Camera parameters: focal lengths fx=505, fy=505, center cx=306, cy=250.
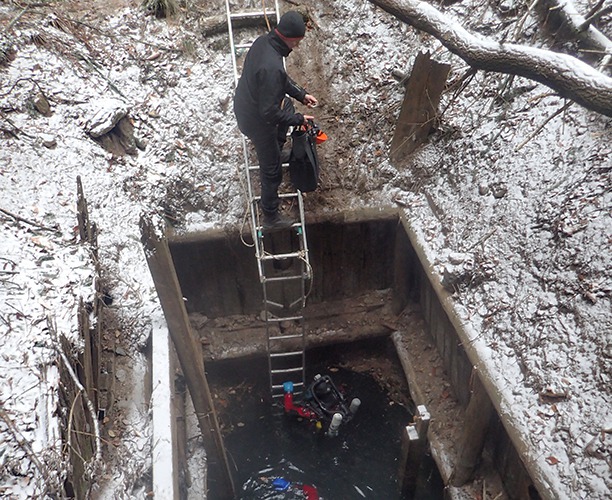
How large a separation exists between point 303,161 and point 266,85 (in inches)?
49.3

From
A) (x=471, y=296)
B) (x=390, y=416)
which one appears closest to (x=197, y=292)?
(x=390, y=416)

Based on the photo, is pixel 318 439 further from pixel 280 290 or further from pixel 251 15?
pixel 251 15

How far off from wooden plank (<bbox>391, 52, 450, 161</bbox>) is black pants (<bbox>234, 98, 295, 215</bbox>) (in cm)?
172

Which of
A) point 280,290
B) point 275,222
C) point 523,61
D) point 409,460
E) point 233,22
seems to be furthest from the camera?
point 233,22

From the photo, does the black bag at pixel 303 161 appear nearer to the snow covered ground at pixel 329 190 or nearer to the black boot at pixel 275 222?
the black boot at pixel 275 222

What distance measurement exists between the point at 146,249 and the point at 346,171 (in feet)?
12.0

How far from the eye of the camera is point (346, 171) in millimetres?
6984

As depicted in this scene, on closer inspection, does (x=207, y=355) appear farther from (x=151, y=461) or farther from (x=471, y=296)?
(x=471, y=296)

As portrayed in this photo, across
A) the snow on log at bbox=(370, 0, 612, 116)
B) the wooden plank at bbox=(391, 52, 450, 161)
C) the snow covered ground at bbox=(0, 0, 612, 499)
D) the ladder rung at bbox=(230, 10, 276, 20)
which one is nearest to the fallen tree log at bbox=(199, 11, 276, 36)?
the ladder rung at bbox=(230, 10, 276, 20)

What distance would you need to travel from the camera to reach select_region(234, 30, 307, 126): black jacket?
4609mm

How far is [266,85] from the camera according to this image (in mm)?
4645

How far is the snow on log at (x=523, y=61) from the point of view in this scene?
13.2ft

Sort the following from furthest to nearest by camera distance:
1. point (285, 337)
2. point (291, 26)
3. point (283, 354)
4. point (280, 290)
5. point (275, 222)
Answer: point (280, 290)
point (285, 337)
point (283, 354)
point (275, 222)
point (291, 26)

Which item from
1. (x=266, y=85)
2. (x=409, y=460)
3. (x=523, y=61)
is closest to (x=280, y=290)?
(x=409, y=460)
